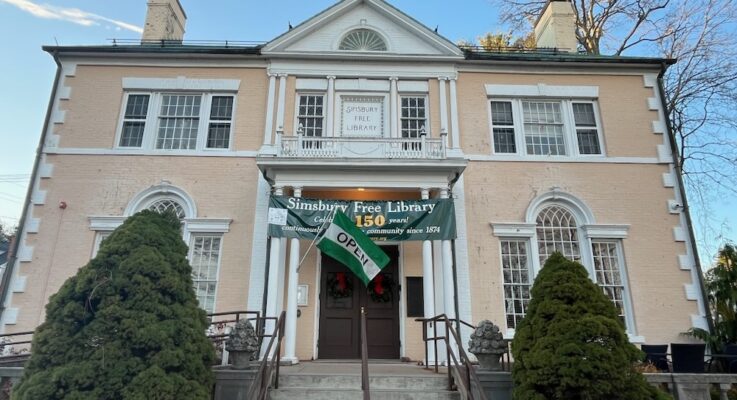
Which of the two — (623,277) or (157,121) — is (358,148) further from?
(623,277)

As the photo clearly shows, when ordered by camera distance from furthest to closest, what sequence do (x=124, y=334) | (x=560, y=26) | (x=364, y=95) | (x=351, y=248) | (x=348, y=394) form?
(x=560, y=26), (x=364, y=95), (x=351, y=248), (x=348, y=394), (x=124, y=334)

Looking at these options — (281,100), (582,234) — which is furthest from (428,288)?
(281,100)

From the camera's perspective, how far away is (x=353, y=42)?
42.4ft

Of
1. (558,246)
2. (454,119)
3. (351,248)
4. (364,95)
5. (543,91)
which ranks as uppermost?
(543,91)

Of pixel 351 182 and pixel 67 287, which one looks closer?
pixel 67 287

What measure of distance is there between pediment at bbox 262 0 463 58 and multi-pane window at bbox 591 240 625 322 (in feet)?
20.9

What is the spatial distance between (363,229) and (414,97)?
465cm

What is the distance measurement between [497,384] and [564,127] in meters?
8.05

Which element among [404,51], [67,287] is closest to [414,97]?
[404,51]

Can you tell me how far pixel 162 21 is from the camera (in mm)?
14016

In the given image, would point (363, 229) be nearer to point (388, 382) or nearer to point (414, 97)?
point (388, 382)

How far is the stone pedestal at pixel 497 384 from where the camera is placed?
7020 millimetres

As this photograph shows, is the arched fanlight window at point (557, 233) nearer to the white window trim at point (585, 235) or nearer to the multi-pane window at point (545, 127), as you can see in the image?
the white window trim at point (585, 235)

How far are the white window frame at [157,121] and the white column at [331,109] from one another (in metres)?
2.58
